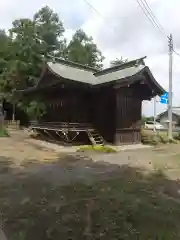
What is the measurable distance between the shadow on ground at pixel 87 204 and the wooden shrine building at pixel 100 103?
8.11 meters

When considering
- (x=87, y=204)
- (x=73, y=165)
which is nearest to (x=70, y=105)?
(x=73, y=165)

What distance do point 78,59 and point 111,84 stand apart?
1791 centimetres

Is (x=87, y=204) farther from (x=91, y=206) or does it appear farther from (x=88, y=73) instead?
(x=88, y=73)

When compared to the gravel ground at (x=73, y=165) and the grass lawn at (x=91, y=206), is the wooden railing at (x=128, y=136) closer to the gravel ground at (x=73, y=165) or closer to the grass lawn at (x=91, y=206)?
the gravel ground at (x=73, y=165)

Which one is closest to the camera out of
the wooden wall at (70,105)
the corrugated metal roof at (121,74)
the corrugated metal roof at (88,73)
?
the corrugated metal roof at (121,74)

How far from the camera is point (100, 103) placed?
18062 mm

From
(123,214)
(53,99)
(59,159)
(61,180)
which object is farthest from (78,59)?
(123,214)

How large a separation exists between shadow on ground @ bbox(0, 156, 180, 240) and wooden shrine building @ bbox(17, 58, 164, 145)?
8.11m

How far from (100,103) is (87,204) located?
12.7 metres

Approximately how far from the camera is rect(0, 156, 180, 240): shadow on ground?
4383 mm

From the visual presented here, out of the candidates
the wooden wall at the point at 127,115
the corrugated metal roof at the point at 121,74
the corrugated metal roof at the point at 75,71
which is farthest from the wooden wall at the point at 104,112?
the corrugated metal roof at the point at 75,71

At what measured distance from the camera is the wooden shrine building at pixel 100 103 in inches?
669

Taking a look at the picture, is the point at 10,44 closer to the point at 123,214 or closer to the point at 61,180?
the point at 61,180

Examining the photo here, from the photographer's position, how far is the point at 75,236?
420 cm
